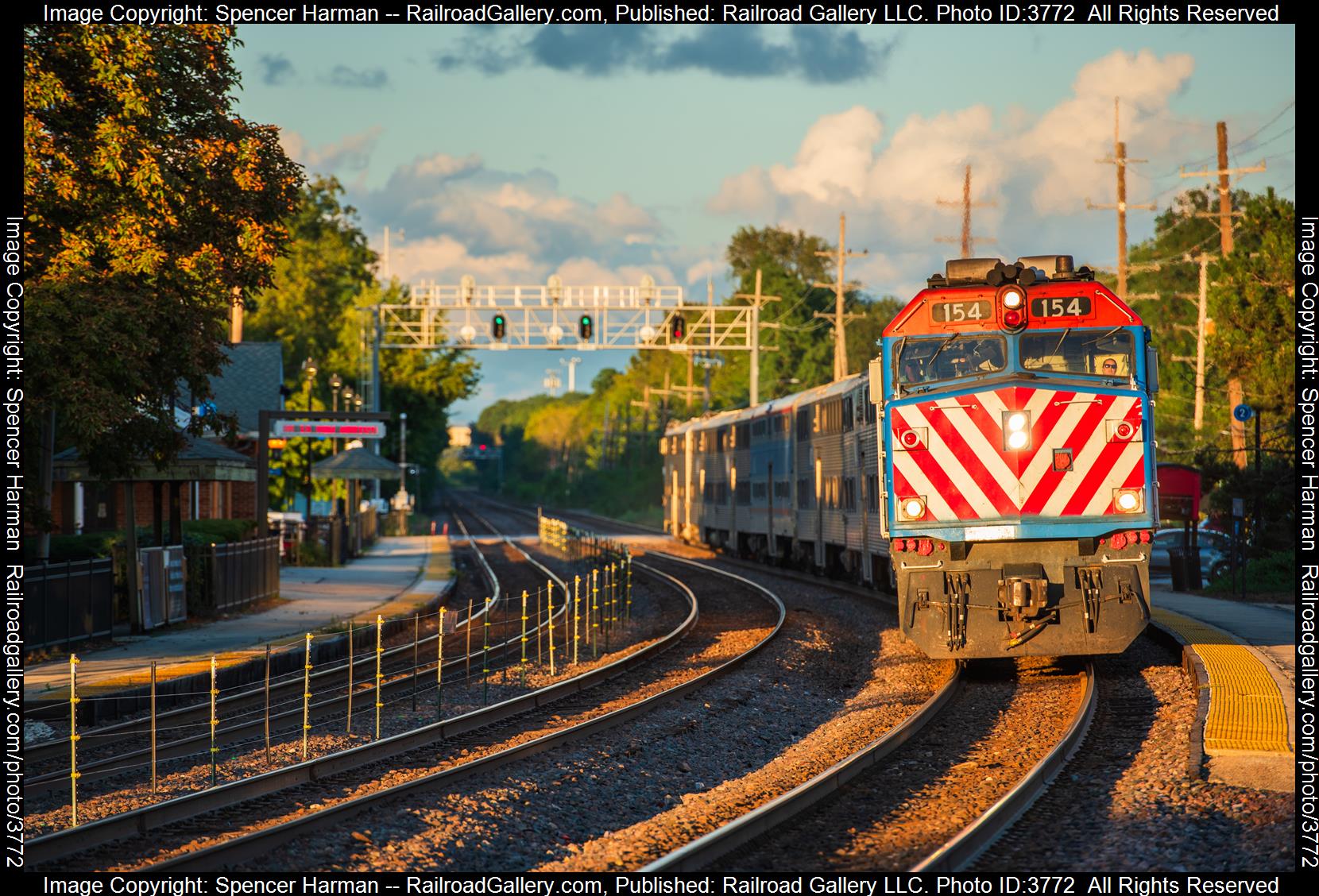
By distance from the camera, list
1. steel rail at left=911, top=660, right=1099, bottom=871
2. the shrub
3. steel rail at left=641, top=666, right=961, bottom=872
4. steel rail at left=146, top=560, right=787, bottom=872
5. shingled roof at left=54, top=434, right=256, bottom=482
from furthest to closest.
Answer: the shrub < shingled roof at left=54, top=434, right=256, bottom=482 < steel rail at left=146, top=560, right=787, bottom=872 < steel rail at left=641, top=666, right=961, bottom=872 < steel rail at left=911, top=660, right=1099, bottom=871

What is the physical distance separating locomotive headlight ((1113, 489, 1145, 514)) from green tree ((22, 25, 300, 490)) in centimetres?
1338

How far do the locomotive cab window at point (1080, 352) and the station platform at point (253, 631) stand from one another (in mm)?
11677

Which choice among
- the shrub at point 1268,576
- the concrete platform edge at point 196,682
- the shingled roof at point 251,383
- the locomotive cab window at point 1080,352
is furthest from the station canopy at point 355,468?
the locomotive cab window at point 1080,352

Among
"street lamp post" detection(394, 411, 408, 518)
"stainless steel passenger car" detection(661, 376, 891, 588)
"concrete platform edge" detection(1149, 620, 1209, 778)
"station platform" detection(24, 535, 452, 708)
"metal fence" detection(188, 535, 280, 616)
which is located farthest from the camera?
"street lamp post" detection(394, 411, 408, 518)

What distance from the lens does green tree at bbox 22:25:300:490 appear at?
18812 mm

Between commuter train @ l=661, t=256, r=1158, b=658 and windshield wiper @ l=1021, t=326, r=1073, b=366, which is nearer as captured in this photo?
commuter train @ l=661, t=256, r=1158, b=658

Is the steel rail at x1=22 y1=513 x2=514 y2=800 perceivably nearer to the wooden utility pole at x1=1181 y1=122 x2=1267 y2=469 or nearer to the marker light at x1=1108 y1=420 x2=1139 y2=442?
the marker light at x1=1108 y1=420 x2=1139 y2=442

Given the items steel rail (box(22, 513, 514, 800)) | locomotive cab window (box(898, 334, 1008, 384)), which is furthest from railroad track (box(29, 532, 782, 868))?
locomotive cab window (box(898, 334, 1008, 384))

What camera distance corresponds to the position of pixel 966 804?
10.5 metres

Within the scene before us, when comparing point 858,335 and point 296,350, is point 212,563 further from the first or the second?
point 858,335

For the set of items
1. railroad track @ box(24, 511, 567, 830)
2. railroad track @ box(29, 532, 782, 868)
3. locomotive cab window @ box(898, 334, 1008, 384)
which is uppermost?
locomotive cab window @ box(898, 334, 1008, 384)

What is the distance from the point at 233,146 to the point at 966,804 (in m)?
17.7

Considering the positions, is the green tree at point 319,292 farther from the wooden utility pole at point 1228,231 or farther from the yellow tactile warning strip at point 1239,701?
the yellow tactile warning strip at point 1239,701

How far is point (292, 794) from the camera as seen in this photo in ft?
36.9
